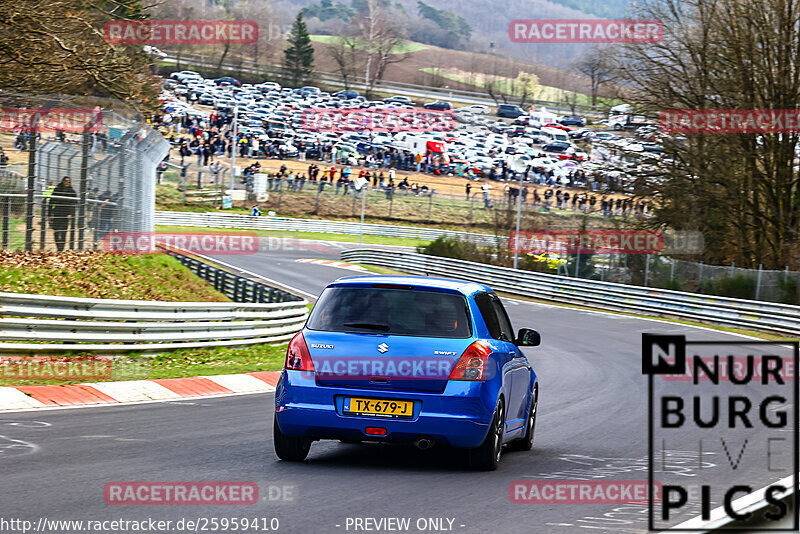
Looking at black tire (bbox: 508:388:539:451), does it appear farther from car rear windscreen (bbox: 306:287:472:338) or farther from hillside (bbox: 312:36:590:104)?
hillside (bbox: 312:36:590:104)

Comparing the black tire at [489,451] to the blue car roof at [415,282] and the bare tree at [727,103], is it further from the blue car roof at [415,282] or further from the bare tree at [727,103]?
the bare tree at [727,103]

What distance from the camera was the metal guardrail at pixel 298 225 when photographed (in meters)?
60.3

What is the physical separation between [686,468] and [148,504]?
4.75 m

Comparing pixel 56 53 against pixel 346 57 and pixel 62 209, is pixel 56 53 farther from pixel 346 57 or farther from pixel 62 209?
pixel 346 57

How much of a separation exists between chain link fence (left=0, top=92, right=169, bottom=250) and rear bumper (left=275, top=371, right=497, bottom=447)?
412 inches

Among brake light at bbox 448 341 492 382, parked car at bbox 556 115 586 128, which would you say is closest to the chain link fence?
brake light at bbox 448 341 492 382

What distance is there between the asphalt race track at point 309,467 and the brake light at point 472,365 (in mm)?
763

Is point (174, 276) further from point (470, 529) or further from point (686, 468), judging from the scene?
point (470, 529)

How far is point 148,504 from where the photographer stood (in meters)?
6.34

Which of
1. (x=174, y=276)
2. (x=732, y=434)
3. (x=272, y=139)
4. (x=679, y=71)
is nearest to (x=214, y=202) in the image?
(x=272, y=139)

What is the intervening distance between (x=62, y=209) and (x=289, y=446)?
38.6 feet

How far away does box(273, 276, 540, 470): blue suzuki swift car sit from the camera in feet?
26.0

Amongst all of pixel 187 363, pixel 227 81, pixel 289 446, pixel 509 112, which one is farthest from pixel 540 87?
pixel 289 446

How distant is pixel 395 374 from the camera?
7.96 m
